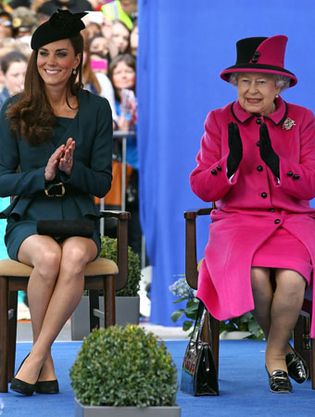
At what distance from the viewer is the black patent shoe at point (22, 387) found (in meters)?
4.18

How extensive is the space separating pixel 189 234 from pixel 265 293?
0.46m

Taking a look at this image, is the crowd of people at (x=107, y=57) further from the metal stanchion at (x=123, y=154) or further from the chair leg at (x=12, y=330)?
the chair leg at (x=12, y=330)

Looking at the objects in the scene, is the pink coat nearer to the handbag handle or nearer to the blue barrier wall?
the handbag handle

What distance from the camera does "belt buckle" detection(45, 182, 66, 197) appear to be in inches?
174

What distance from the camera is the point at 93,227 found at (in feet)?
14.5

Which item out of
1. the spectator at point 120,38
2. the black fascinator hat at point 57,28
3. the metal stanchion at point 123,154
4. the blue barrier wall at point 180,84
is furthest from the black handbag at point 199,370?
the spectator at point 120,38

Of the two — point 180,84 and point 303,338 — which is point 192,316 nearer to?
point 180,84

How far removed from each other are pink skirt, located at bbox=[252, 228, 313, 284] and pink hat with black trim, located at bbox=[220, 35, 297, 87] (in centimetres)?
65

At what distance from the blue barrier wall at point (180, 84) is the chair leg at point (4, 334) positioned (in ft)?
6.80

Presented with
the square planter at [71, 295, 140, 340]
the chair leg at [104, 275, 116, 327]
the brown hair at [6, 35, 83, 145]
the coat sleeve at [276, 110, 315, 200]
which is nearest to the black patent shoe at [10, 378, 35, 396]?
the chair leg at [104, 275, 116, 327]

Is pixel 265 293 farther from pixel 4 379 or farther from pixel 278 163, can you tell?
pixel 4 379

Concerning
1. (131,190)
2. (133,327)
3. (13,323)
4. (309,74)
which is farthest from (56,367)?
(131,190)

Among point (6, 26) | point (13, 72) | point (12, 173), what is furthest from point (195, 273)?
point (6, 26)

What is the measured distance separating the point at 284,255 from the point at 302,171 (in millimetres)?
337
